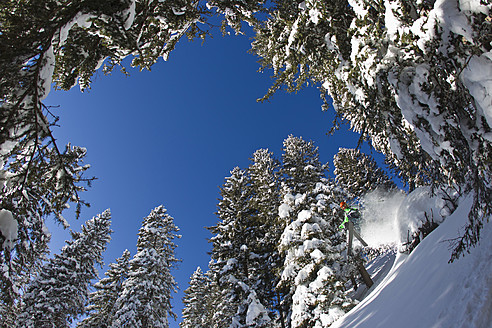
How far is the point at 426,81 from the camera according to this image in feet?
12.0

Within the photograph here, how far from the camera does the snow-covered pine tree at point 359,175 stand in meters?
30.0

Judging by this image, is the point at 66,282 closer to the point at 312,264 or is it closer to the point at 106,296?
the point at 106,296

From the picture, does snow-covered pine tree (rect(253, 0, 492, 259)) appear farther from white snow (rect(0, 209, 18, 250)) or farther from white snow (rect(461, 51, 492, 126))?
white snow (rect(0, 209, 18, 250))

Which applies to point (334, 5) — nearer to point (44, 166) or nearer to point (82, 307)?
point (44, 166)

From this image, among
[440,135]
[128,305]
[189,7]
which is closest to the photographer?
[440,135]

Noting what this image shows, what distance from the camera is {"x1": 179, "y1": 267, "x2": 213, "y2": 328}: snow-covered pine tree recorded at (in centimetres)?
2808

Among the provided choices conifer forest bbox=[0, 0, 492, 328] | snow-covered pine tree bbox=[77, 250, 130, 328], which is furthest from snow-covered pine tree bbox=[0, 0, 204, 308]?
snow-covered pine tree bbox=[77, 250, 130, 328]

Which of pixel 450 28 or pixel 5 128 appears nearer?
pixel 450 28

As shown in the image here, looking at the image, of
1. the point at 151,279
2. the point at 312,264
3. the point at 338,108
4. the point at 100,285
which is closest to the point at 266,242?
the point at 312,264

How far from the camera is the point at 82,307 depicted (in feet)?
62.5

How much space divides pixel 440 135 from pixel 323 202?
1192 centimetres

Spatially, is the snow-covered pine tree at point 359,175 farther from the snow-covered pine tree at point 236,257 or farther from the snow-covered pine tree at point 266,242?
the snow-covered pine tree at point 236,257

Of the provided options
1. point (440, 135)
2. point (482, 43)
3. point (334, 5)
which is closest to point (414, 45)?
point (482, 43)

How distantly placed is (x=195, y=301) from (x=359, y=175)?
24.2 metres
